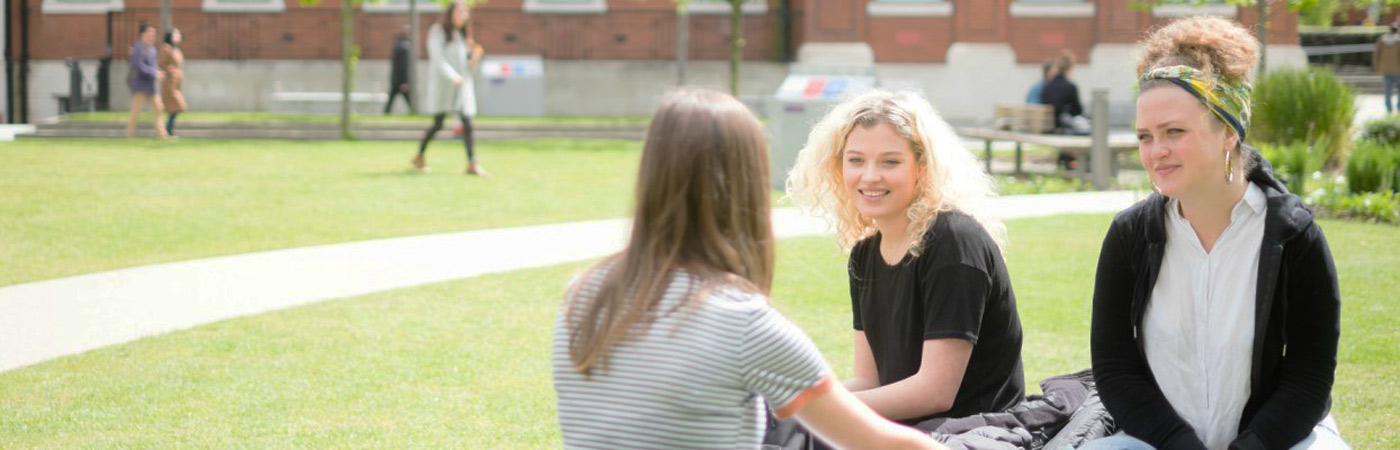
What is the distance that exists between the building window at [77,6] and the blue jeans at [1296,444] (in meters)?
31.7

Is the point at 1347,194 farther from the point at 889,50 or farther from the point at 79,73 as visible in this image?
the point at 79,73

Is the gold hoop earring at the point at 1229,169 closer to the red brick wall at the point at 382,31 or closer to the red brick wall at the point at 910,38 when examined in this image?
the red brick wall at the point at 910,38

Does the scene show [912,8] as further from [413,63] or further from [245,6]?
[245,6]

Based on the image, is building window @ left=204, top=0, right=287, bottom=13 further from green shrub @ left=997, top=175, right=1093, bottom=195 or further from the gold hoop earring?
the gold hoop earring

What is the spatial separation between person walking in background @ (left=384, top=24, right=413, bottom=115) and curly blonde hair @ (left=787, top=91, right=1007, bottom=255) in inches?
1018

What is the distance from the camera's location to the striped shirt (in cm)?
245

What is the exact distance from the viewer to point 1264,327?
3268mm

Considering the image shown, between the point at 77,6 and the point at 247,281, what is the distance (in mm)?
26002

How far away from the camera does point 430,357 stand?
649 centimetres

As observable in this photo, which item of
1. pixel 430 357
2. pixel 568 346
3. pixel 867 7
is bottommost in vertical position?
pixel 430 357

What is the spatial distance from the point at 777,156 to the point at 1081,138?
3.44 m

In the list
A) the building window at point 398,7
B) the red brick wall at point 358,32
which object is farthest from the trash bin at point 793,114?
the building window at point 398,7

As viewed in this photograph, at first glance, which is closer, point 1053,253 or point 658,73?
point 1053,253

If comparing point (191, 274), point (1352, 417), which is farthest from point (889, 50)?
point (1352, 417)
